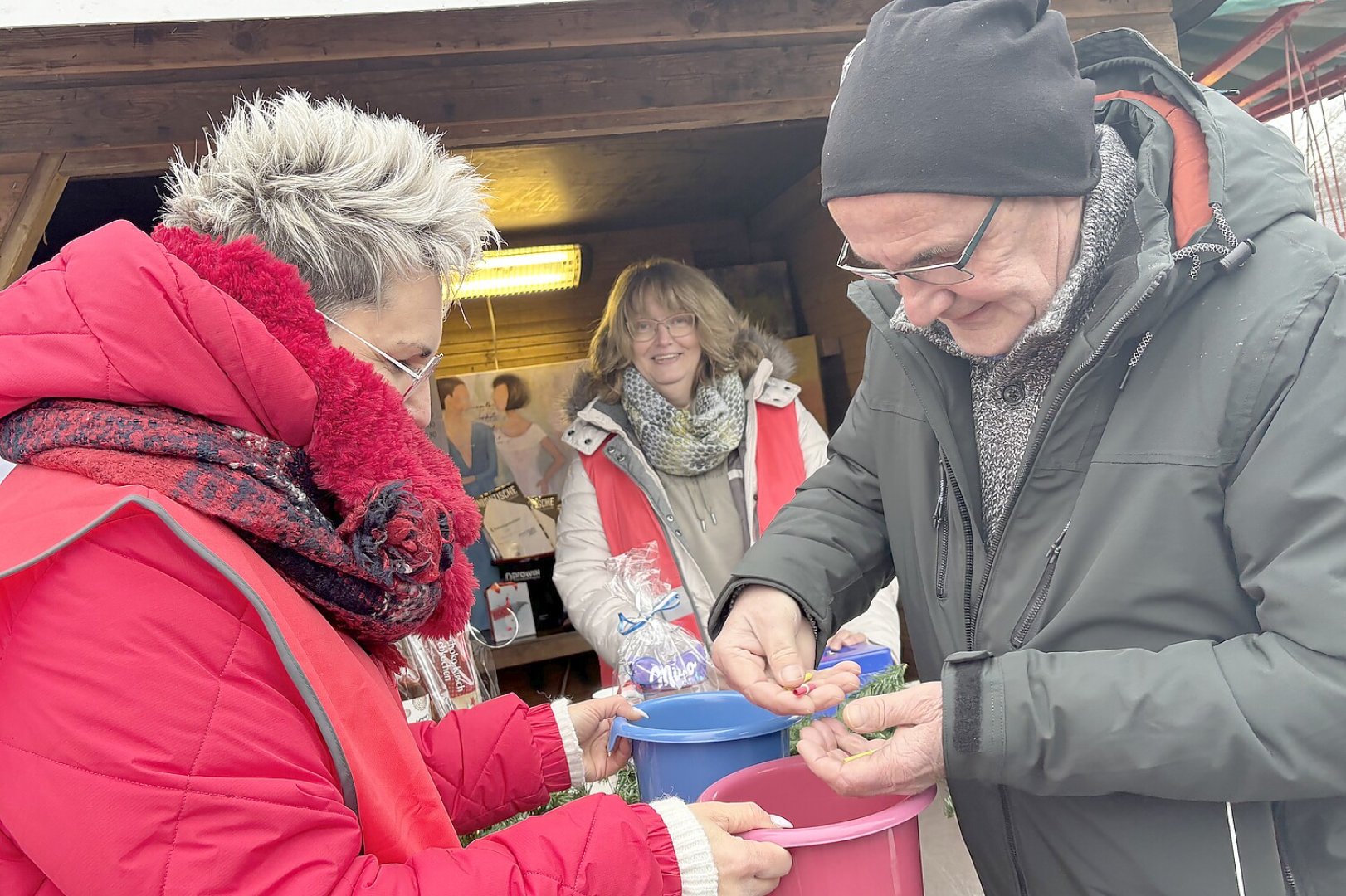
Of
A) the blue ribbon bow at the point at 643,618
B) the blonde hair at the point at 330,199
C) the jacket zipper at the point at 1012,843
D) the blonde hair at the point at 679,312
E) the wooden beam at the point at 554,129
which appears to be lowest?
the jacket zipper at the point at 1012,843

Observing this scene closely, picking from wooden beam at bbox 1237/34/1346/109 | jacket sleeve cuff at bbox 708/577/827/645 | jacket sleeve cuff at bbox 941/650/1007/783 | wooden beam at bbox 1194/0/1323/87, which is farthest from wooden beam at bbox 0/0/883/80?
wooden beam at bbox 1237/34/1346/109

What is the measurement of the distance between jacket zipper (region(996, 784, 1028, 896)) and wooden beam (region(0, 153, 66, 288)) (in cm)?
300

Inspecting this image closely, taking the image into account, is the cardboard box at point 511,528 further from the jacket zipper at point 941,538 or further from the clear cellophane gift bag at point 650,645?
the jacket zipper at point 941,538

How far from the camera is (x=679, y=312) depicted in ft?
11.1

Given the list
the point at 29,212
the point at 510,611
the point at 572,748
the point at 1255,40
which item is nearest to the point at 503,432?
the point at 510,611

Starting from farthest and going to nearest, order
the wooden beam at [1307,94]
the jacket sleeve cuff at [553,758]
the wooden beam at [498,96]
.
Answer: the wooden beam at [1307,94] → the wooden beam at [498,96] → the jacket sleeve cuff at [553,758]

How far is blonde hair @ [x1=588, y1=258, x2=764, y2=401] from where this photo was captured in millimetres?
3398

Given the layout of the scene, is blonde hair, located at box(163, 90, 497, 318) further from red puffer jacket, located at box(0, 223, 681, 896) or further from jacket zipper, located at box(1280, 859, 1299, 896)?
jacket zipper, located at box(1280, 859, 1299, 896)

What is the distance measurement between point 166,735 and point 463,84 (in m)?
3.01

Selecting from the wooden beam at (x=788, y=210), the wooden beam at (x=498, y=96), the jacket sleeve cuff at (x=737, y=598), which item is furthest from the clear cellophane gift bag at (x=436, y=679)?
the wooden beam at (x=788, y=210)

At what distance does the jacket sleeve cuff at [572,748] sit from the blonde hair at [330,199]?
792 millimetres

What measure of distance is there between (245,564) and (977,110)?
110 centimetres

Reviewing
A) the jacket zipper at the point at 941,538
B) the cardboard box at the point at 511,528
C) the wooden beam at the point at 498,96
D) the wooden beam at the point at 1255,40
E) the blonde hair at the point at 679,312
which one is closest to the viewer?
the jacket zipper at the point at 941,538

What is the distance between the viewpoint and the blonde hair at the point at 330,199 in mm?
1256
